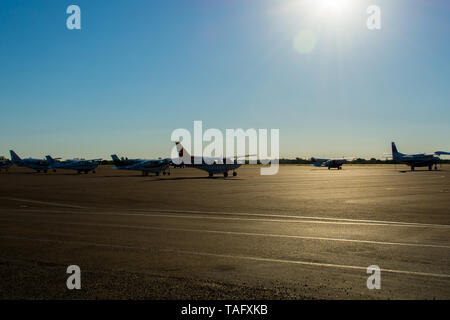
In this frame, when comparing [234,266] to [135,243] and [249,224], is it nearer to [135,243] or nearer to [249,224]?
[135,243]

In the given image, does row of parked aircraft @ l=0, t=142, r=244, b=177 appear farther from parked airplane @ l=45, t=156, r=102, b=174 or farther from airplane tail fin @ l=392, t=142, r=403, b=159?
airplane tail fin @ l=392, t=142, r=403, b=159

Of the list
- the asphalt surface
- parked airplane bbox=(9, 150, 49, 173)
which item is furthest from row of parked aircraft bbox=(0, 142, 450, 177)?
the asphalt surface

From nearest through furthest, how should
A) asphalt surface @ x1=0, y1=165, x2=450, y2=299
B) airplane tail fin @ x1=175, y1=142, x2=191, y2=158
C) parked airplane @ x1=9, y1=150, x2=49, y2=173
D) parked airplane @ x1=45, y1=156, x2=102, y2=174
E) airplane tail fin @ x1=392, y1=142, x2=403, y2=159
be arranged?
1. asphalt surface @ x1=0, y1=165, x2=450, y2=299
2. airplane tail fin @ x1=175, y1=142, x2=191, y2=158
3. parked airplane @ x1=45, y1=156, x2=102, y2=174
4. parked airplane @ x1=9, y1=150, x2=49, y2=173
5. airplane tail fin @ x1=392, y1=142, x2=403, y2=159

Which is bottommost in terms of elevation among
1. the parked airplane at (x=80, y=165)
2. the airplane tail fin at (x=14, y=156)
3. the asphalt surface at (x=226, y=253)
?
the asphalt surface at (x=226, y=253)

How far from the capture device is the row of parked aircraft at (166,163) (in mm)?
63822

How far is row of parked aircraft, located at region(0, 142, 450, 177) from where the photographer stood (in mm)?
63822

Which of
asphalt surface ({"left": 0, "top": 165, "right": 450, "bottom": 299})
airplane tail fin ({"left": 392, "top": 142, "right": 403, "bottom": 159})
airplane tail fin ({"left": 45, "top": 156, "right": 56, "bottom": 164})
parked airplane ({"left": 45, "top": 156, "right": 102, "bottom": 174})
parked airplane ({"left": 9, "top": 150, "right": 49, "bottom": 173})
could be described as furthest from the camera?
airplane tail fin ({"left": 392, "top": 142, "right": 403, "bottom": 159})

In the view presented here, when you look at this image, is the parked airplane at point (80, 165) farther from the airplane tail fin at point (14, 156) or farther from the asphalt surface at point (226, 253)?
the asphalt surface at point (226, 253)

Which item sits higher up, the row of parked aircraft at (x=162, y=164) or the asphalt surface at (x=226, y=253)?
the row of parked aircraft at (x=162, y=164)

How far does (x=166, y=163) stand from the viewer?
72.6 meters

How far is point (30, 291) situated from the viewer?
745 cm

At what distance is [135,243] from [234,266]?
4.06 m

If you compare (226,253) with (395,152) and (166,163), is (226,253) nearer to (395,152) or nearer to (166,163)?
(166,163)

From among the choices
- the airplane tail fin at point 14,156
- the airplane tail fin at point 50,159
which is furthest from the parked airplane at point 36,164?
Result: the airplane tail fin at point 14,156
